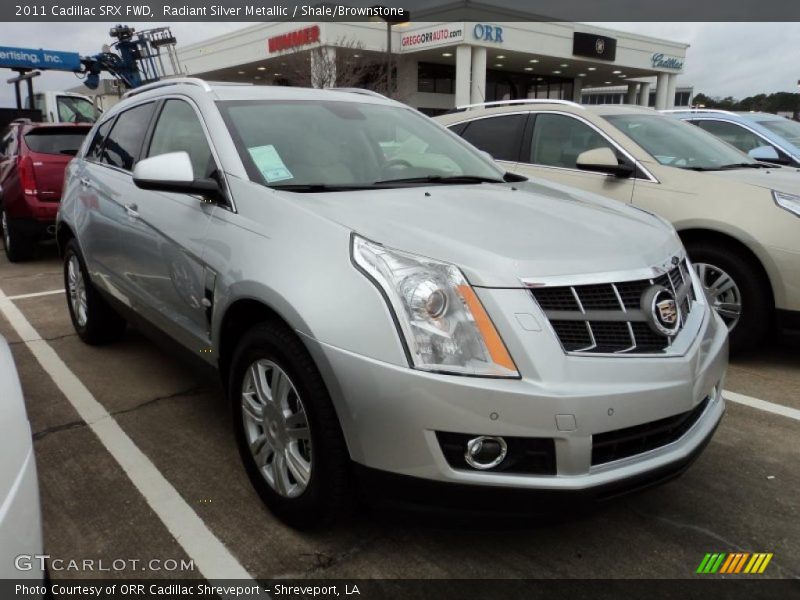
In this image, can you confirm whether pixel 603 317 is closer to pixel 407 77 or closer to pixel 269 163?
pixel 269 163

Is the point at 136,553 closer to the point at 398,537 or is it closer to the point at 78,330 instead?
the point at 398,537

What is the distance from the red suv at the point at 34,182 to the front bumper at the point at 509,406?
24.1ft

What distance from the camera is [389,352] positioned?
6.62 ft

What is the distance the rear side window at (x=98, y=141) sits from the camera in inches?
181

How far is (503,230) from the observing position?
2396 mm

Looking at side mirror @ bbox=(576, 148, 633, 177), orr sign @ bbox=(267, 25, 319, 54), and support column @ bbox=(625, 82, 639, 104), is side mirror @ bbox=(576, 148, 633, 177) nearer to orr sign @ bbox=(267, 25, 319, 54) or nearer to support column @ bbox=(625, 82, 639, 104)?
orr sign @ bbox=(267, 25, 319, 54)

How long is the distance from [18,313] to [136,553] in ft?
14.4

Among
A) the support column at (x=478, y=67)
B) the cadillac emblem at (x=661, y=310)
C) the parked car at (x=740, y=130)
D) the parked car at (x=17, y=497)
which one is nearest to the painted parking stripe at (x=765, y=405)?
the cadillac emblem at (x=661, y=310)

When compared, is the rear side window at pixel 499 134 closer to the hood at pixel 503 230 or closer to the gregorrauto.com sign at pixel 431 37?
the hood at pixel 503 230

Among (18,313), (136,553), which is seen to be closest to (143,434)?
(136,553)

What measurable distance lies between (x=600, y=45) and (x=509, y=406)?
128 ft

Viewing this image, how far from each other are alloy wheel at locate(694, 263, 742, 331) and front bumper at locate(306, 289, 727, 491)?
8.54 feet

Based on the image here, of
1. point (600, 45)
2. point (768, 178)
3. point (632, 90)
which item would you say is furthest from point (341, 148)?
point (632, 90)

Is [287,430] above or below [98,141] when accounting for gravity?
below
